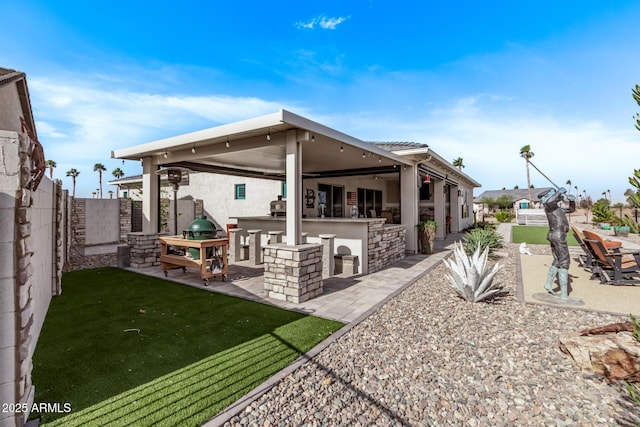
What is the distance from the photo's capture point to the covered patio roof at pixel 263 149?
213 inches

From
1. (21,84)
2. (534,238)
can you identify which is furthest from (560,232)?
(21,84)

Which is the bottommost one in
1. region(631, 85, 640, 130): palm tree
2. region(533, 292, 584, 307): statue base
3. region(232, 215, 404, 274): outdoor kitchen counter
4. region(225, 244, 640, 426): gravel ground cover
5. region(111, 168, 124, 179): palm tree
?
region(225, 244, 640, 426): gravel ground cover

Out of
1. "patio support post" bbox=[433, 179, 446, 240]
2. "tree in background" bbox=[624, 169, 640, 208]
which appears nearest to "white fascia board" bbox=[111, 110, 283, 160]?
"tree in background" bbox=[624, 169, 640, 208]

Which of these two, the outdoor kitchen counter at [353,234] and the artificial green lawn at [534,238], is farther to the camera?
the artificial green lawn at [534,238]

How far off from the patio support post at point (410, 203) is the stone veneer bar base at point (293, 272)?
532cm

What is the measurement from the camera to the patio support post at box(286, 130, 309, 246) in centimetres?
545

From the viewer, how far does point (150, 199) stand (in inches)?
322

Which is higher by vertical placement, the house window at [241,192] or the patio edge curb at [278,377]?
the house window at [241,192]

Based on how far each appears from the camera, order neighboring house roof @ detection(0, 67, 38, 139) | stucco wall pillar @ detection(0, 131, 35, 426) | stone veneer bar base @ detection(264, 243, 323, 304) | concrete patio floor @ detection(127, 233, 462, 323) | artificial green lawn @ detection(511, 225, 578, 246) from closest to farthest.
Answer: stucco wall pillar @ detection(0, 131, 35, 426) < concrete patio floor @ detection(127, 233, 462, 323) < stone veneer bar base @ detection(264, 243, 323, 304) < neighboring house roof @ detection(0, 67, 38, 139) < artificial green lawn @ detection(511, 225, 578, 246)

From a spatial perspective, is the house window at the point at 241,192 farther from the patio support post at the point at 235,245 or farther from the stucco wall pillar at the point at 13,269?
the stucco wall pillar at the point at 13,269

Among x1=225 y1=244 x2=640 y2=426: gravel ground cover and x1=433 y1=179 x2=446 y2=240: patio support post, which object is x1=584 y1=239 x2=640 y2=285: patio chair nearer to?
x1=225 y1=244 x2=640 y2=426: gravel ground cover

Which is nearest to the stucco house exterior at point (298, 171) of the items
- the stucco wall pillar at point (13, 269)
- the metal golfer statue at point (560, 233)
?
the stucco wall pillar at point (13, 269)

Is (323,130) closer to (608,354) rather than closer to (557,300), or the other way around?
(608,354)

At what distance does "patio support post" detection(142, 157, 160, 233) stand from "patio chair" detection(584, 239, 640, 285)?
34.2 feet
